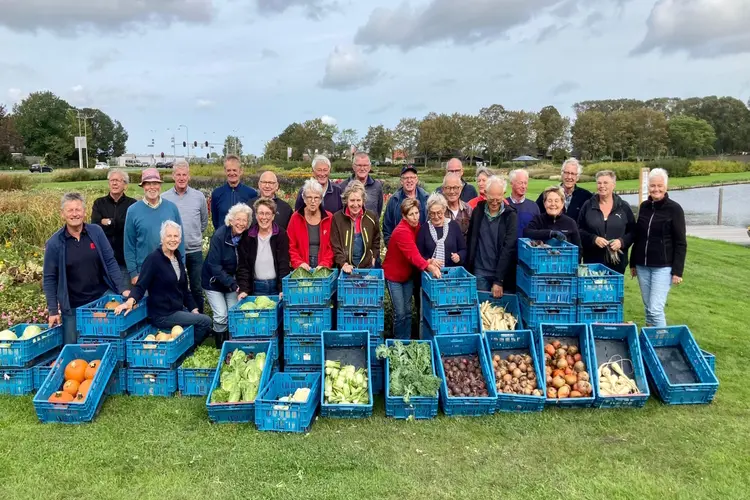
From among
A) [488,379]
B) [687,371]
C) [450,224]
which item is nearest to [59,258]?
[450,224]

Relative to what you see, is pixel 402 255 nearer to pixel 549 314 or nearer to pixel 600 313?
pixel 549 314

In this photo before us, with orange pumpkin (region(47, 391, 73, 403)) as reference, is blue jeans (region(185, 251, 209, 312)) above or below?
above

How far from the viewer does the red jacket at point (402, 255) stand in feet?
18.9

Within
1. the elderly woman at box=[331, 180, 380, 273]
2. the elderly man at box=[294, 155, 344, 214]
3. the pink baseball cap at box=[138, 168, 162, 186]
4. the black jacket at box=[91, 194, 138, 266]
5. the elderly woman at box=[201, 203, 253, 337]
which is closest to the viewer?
the elderly woman at box=[201, 203, 253, 337]

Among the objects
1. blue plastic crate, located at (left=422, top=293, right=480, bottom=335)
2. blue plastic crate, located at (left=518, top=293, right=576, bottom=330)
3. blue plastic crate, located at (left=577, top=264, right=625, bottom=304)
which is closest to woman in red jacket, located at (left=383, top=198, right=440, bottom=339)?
blue plastic crate, located at (left=422, top=293, right=480, bottom=335)

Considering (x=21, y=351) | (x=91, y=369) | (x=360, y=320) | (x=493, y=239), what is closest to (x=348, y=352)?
→ (x=360, y=320)

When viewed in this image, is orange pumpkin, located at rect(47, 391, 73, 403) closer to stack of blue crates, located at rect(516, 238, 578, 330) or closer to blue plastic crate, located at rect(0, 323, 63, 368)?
blue plastic crate, located at rect(0, 323, 63, 368)

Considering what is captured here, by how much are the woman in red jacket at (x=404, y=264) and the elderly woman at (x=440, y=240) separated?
0.14 meters

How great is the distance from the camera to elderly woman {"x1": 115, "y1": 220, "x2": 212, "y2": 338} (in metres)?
5.70

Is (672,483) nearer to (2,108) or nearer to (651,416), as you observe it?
(651,416)

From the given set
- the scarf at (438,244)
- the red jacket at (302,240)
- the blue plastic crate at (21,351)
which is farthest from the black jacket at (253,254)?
the blue plastic crate at (21,351)

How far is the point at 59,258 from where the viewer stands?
5.51 metres

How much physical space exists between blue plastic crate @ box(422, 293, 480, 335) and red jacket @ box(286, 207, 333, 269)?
1.40m

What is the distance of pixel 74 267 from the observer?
221 inches
